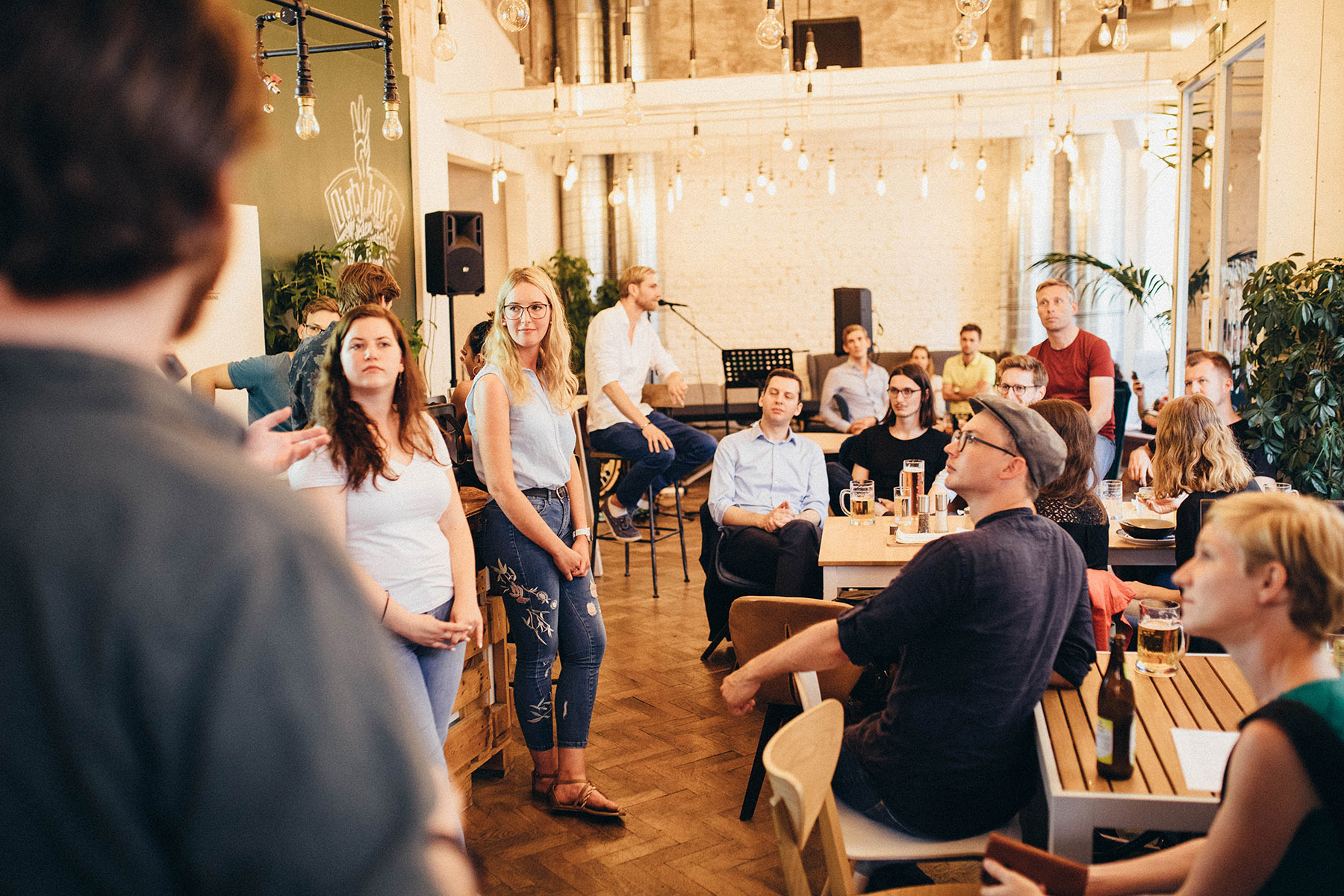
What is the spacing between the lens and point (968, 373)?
8383mm

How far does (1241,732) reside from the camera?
1.31m

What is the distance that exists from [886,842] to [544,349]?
1735mm

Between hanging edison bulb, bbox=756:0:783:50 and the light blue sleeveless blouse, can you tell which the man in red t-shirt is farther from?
the light blue sleeveless blouse

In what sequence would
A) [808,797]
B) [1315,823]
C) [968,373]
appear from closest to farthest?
[1315,823]
[808,797]
[968,373]

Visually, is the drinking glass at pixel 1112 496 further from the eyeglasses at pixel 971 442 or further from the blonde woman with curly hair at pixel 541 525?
the blonde woman with curly hair at pixel 541 525

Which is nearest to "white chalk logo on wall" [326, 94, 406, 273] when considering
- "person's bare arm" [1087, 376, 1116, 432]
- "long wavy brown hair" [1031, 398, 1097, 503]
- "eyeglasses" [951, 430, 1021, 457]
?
"person's bare arm" [1087, 376, 1116, 432]

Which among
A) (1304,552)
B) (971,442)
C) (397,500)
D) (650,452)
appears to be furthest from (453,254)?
(1304,552)

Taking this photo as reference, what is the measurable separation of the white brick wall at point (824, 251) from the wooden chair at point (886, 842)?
10170mm

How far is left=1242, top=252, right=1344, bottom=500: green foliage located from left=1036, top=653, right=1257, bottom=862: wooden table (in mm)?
2744

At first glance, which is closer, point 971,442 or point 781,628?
point 971,442

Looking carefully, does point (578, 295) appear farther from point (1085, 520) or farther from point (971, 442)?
point (971, 442)

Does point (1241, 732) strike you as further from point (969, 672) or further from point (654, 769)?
point (654, 769)

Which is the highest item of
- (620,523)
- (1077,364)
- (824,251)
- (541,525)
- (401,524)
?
(824,251)

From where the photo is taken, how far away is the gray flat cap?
212cm
